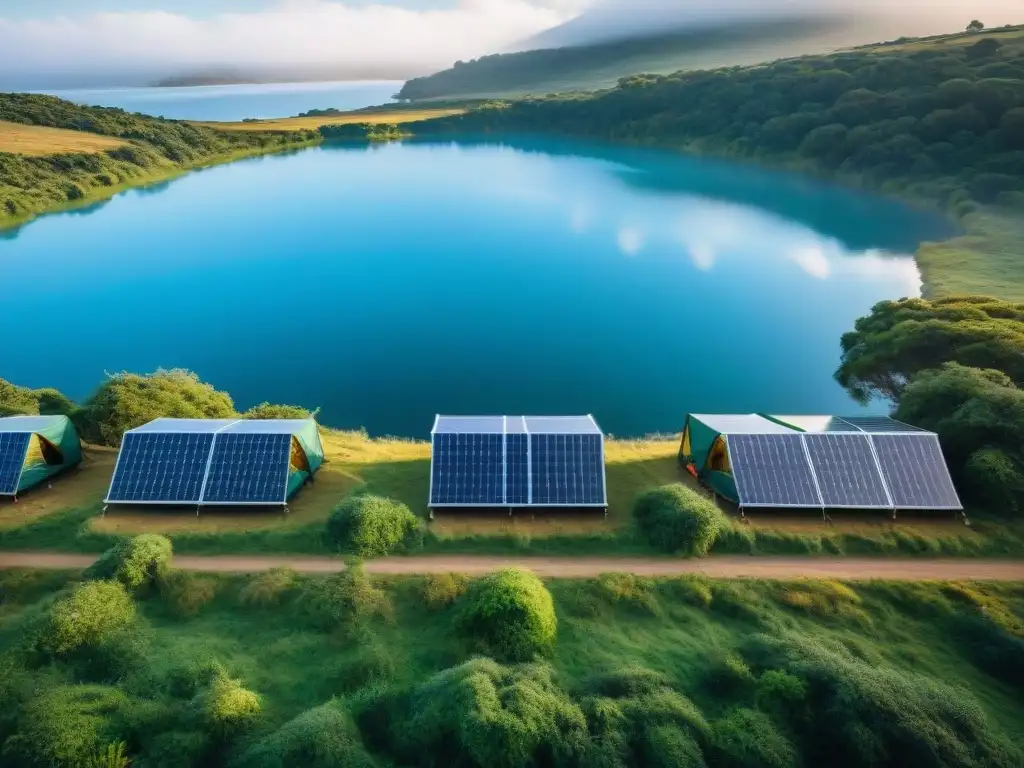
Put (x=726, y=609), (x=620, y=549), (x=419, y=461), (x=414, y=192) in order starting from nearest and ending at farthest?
1. (x=726, y=609)
2. (x=620, y=549)
3. (x=419, y=461)
4. (x=414, y=192)

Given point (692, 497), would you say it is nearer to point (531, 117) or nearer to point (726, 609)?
point (726, 609)

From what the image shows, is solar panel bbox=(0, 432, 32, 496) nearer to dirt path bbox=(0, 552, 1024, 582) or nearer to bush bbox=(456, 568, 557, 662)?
dirt path bbox=(0, 552, 1024, 582)

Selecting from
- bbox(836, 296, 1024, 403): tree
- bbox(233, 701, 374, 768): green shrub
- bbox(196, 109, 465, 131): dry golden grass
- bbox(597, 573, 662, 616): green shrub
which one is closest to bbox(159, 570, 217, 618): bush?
bbox(233, 701, 374, 768): green shrub

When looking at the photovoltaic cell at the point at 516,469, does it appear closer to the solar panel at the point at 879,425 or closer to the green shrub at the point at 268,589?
the green shrub at the point at 268,589

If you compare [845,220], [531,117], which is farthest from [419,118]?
[845,220]

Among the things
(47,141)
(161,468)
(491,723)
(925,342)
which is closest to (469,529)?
(491,723)

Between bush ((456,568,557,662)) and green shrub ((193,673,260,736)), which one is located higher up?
green shrub ((193,673,260,736))

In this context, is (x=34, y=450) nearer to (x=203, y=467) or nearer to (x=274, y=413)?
(x=203, y=467)

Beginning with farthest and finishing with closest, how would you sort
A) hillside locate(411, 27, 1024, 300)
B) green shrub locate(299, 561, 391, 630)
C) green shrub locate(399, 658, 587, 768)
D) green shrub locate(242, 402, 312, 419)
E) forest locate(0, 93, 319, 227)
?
forest locate(0, 93, 319, 227) → hillside locate(411, 27, 1024, 300) → green shrub locate(242, 402, 312, 419) → green shrub locate(299, 561, 391, 630) → green shrub locate(399, 658, 587, 768)
